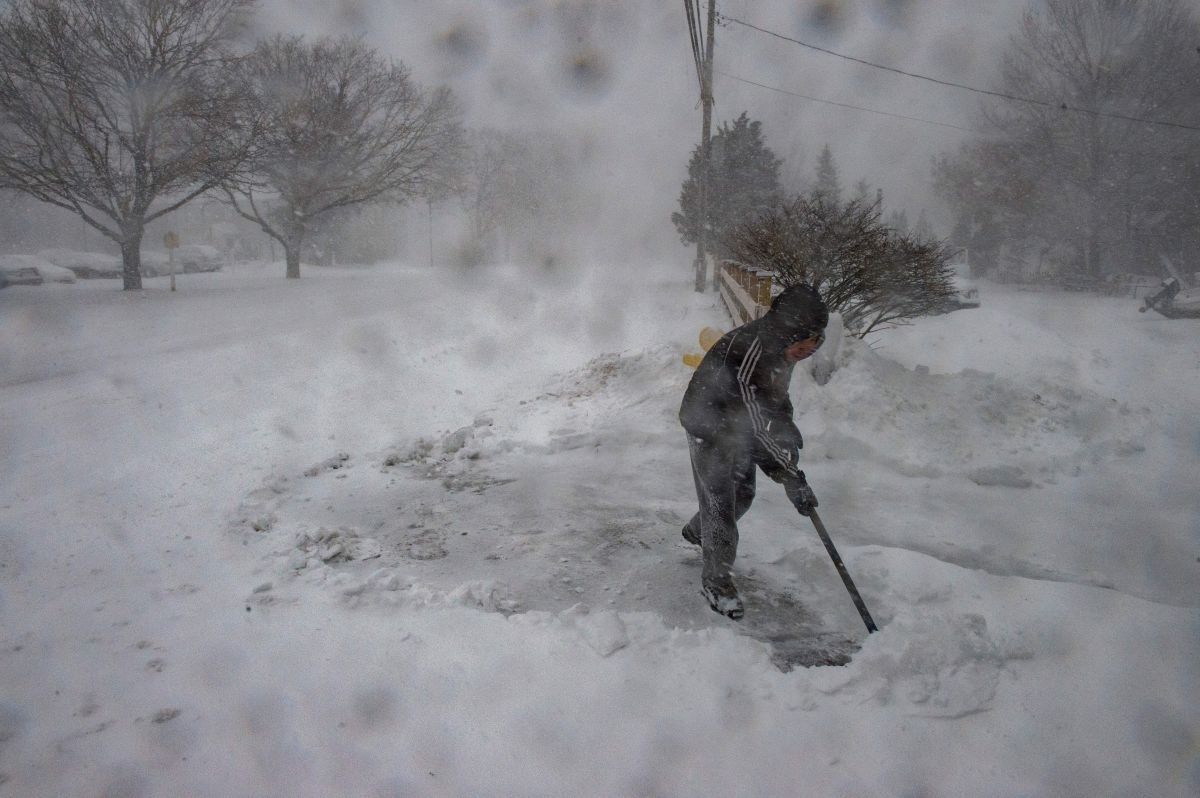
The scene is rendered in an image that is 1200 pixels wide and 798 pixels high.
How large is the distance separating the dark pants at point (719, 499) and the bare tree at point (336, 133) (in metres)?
18.3

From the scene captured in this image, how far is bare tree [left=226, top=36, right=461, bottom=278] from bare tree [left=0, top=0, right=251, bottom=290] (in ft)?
7.81

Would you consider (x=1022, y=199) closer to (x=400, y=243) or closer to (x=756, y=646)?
(x=756, y=646)

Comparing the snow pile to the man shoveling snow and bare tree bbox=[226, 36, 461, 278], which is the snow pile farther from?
bare tree bbox=[226, 36, 461, 278]

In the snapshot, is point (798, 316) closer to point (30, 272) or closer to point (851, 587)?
point (851, 587)

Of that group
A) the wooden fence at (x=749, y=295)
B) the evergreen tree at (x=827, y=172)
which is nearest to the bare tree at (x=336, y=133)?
the wooden fence at (x=749, y=295)

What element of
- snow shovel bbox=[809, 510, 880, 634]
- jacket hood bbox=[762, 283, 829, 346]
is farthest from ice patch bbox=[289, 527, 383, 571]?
jacket hood bbox=[762, 283, 829, 346]

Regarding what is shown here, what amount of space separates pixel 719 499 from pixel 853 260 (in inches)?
216

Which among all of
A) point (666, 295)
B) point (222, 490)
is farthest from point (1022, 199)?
point (222, 490)

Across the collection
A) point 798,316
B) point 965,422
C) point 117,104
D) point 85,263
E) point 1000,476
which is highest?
point 117,104

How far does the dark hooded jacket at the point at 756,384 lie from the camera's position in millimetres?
2965

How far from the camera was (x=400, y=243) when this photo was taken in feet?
187

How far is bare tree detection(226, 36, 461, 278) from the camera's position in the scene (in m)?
18.7

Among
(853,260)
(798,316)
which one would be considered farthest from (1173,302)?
(798,316)

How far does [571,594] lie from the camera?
10.4 ft
